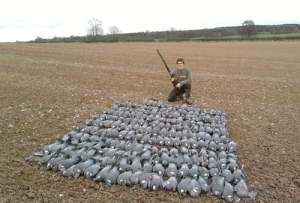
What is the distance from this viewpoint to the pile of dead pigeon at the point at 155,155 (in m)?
3.93

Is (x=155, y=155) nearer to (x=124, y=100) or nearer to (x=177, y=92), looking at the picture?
(x=124, y=100)

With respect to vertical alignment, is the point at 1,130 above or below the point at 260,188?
above

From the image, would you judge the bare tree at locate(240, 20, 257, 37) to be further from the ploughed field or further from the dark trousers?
the dark trousers

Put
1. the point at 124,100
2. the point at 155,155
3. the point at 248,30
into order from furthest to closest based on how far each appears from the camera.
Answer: the point at 248,30 < the point at 124,100 < the point at 155,155

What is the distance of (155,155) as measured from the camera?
469 centimetres

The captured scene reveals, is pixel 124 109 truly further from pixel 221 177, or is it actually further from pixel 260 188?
pixel 260 188

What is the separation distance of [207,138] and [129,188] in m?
2.62

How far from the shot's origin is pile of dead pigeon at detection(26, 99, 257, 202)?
393cm

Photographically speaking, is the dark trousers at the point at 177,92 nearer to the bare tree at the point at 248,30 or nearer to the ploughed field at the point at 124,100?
the ploughed field at the point at 124,100

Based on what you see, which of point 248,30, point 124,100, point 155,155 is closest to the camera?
point 155,155

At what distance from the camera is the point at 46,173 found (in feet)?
14.0

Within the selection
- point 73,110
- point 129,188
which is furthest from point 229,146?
point 73,110

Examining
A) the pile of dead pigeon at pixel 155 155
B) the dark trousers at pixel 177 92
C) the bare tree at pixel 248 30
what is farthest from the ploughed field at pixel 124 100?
the bare tree at pixel 248 30

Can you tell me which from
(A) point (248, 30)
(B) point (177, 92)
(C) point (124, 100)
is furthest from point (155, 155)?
(A) point (248, 30)
